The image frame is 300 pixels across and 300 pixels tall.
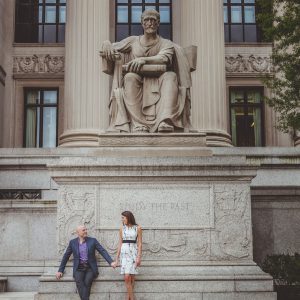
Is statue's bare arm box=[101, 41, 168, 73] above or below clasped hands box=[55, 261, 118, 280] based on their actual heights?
above

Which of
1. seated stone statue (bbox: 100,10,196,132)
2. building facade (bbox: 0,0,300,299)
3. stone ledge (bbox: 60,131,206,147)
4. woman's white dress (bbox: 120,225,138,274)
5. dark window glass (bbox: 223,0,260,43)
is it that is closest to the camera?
woman's white dress (bbox: 120,225,138,274)

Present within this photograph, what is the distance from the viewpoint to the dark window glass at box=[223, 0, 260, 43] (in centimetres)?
3102

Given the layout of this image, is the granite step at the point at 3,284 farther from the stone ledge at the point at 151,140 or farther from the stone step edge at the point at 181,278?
the stone ledge at the point at 151,140

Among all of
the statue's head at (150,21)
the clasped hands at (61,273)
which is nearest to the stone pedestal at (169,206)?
the clasped hands at (61,273)

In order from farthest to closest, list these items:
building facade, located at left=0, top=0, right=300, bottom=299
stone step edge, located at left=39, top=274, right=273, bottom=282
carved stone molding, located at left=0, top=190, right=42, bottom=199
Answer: carved stone molding, located at left=0, top=190, right=42, bottom=199, building facade, located at left=0, top=0, right=300, bottom=299, stone step edge, located at left=39, top=274, right=273, bottom=282

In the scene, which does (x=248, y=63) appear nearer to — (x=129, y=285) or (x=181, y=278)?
(x=181, y=278)

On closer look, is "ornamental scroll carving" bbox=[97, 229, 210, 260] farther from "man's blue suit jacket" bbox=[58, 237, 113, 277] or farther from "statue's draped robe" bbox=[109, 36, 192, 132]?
"statue's draped robe" bbox=[109, 36, 192, 132]

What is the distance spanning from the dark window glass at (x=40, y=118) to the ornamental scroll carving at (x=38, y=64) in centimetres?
104

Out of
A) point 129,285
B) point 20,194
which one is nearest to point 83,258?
point 129,285

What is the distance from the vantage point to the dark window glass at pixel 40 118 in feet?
98.8

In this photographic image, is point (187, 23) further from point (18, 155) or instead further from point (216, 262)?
point (216, 262)

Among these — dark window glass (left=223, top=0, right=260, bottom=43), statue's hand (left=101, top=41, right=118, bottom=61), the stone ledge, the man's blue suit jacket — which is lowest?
the man's blue suit jacket

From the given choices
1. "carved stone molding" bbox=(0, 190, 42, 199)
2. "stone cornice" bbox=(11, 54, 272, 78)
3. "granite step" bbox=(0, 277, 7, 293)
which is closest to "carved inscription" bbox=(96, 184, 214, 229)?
"granite step" bbox=(0, 277, 7, 293)

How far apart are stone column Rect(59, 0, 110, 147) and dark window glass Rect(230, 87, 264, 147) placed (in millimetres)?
8602
